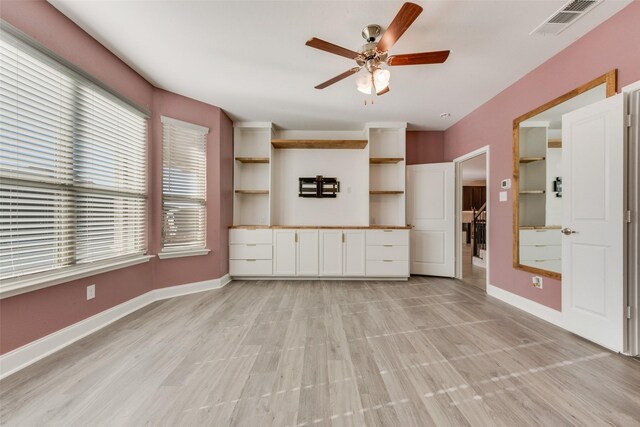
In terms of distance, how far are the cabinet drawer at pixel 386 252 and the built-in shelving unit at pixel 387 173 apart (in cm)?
47

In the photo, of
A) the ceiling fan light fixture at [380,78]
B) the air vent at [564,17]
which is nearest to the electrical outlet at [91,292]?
the ceiling fan light fixture at [380,78]

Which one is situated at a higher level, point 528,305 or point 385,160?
point 385,160

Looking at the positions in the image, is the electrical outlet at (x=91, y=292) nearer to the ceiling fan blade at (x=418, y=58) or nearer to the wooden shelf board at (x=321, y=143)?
the wooden shelf board at (x=321, y=143)

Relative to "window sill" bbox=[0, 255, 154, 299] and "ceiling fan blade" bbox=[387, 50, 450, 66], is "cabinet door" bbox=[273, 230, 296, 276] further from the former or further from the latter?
"ceiling fan blade" bbox=[387, 50, 450, 66]

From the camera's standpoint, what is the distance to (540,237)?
109 inches

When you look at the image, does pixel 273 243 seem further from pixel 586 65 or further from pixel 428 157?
pixel 586 65

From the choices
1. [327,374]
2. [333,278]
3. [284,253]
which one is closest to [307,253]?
[284,253]

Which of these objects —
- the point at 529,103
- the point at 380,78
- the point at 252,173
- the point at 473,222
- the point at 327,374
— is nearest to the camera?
the point at 327,374

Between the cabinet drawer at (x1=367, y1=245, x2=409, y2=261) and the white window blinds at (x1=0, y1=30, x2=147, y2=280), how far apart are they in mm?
3166

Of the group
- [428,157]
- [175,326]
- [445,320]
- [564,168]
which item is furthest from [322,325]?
[428,157]

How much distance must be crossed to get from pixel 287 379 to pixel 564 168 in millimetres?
2929

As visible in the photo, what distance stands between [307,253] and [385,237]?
1.28 meters

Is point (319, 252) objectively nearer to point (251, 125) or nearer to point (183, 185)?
point (183, 185)

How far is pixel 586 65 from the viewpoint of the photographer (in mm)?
2170
